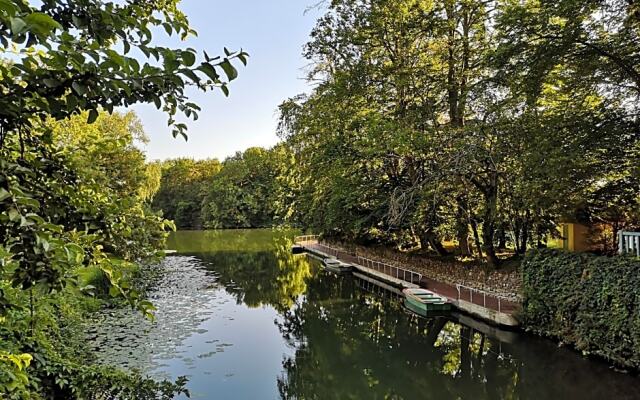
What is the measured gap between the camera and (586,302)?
31.1 ft

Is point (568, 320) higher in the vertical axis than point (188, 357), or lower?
higher

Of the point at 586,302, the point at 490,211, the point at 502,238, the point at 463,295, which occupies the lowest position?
the point at 463,295

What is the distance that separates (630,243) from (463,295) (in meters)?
6.39

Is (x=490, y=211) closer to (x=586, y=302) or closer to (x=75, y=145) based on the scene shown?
(x=586, y=302)

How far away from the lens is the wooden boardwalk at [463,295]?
1234 cm

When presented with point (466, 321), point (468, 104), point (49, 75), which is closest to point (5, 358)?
point (49, 75)

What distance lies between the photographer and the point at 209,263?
28.5 metres

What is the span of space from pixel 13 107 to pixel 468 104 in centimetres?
1541

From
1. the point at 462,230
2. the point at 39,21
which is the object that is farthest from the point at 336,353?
the point at 39,21

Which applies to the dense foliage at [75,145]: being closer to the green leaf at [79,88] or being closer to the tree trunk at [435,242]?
the green leaf at [79,88]

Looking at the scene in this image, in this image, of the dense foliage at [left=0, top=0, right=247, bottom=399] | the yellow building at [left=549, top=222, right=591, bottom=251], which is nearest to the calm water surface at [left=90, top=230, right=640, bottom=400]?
the yellow building at [left=549, top=222, right=591, bottom=251]

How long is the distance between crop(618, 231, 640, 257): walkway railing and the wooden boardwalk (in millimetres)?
3479

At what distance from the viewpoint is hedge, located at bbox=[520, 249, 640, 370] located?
8492 millimetres

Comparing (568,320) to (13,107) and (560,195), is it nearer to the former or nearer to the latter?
(560,195)
